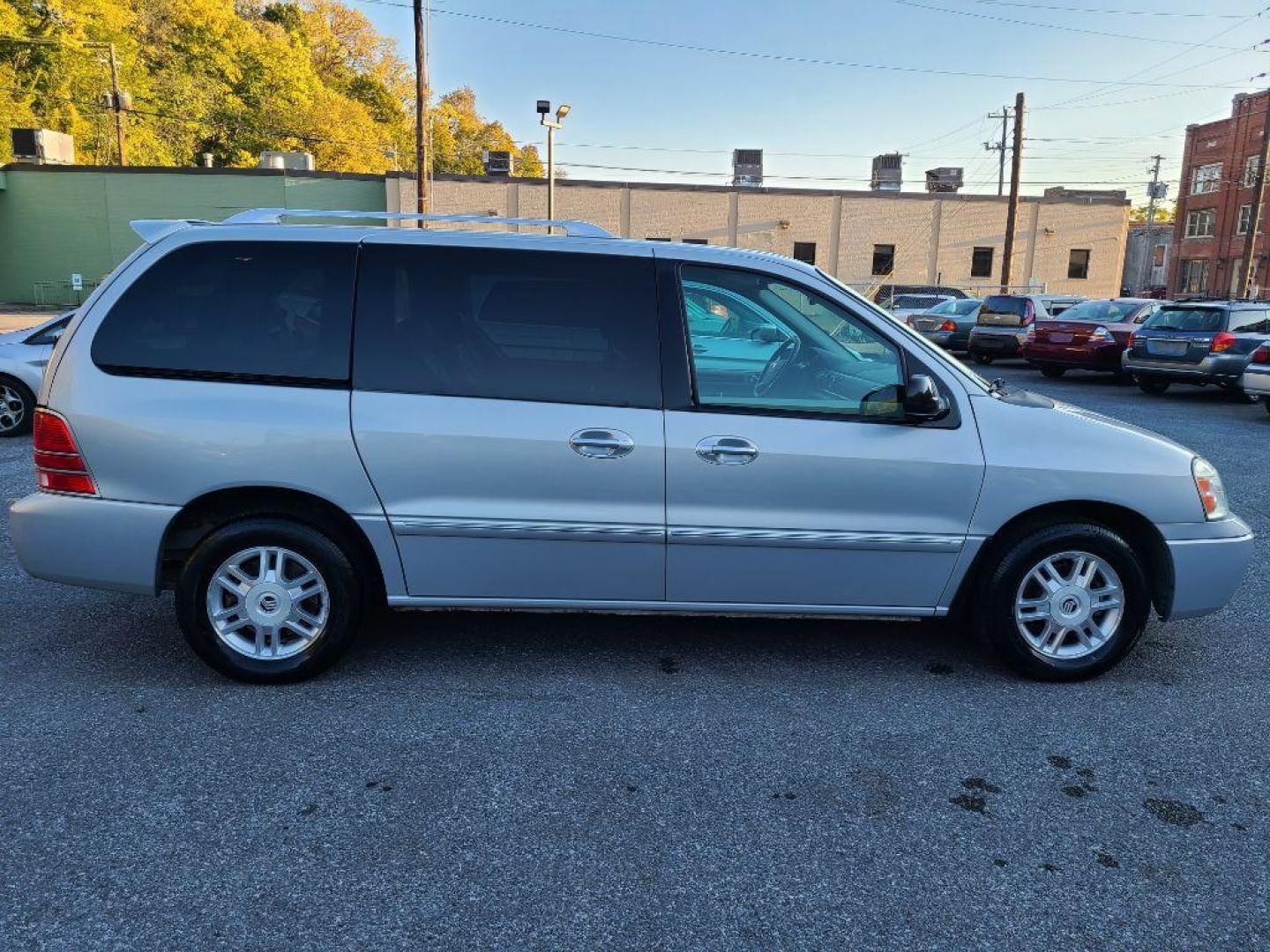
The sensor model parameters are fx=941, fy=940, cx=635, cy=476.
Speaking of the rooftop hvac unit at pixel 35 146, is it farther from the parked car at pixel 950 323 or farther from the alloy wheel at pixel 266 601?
the alloy wheel at pixel 266 601

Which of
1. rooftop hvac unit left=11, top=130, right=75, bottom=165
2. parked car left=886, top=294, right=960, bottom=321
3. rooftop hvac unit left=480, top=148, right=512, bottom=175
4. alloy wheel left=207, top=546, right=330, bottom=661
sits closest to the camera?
alloy wheel left=207, top=546, right=330, bottom=661

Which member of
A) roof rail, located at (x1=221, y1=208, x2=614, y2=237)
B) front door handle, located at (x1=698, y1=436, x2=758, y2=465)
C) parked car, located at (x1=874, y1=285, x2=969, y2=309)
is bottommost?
front door handle, located at (x1=698, y1=436, x2=758, y2=465)

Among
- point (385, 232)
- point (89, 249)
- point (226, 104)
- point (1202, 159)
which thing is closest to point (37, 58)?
point (226, 104)

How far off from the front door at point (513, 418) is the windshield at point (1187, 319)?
13869 millimetres

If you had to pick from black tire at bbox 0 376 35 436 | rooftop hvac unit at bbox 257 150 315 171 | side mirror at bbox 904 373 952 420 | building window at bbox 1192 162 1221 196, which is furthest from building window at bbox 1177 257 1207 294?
side mirror at bbox 904 373 952 420

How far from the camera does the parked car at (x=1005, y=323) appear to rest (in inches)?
771

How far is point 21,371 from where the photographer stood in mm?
9078

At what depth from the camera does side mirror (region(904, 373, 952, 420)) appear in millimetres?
3688

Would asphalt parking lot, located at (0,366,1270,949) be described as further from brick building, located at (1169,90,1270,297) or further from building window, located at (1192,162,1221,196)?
building window, located at (1192,162,1221,196)

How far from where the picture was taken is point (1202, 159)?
176 feet

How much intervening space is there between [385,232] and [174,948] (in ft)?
8.71

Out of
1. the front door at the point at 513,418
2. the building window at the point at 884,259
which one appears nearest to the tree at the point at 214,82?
the building window at the point at 884,259

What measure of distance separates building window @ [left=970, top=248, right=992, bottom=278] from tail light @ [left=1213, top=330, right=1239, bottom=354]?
98.1 feet

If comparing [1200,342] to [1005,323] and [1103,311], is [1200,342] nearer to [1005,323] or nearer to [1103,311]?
[1103,311]
